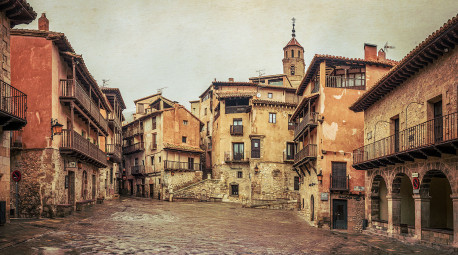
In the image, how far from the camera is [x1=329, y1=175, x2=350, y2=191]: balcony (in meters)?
28.6

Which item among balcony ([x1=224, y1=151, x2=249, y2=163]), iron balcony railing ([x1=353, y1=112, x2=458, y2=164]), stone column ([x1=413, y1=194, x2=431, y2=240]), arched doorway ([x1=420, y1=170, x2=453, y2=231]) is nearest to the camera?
iron balcony railing ([x1=353, y1=112, x2=458, y2=164])

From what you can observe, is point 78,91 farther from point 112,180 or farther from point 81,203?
point 112,180

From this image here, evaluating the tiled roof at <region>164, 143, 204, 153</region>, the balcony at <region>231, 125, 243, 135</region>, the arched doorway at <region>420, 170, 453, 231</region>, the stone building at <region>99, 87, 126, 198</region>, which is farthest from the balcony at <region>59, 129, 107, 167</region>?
the balcony at <region>231, 125, 243, 135</region>

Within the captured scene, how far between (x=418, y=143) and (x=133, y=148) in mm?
43245

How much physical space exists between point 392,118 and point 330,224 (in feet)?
32.7

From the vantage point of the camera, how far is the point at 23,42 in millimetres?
22141

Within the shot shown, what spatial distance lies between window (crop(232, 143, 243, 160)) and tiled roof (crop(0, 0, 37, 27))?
3342 cm

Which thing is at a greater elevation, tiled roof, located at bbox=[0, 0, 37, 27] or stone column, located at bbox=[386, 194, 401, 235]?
tiled roof, located at bbox=[0, 0, 37, 27]

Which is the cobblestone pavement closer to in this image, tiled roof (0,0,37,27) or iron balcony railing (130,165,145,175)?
tiled roof (0,0,37,27)

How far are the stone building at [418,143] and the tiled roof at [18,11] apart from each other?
15193mm

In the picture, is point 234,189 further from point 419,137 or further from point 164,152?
point 419,137

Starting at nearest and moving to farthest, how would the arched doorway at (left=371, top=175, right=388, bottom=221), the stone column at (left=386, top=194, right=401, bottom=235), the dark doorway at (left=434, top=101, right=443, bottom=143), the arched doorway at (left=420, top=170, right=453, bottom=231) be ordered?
the dark doorway at (left=434, top=101, right=443, bottom=143)
the arched doorway at (left=420, top=170, right=453, bottom=231)
the stone column at (left=386, top=194, right=401, bottom=235)
the arched doorway at (left=371, top=175, right=388, bottom=221)

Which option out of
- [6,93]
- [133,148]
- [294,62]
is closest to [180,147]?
[133,148]

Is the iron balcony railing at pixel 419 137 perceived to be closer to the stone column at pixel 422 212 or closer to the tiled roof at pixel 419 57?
the stone column at pixel 422 212
